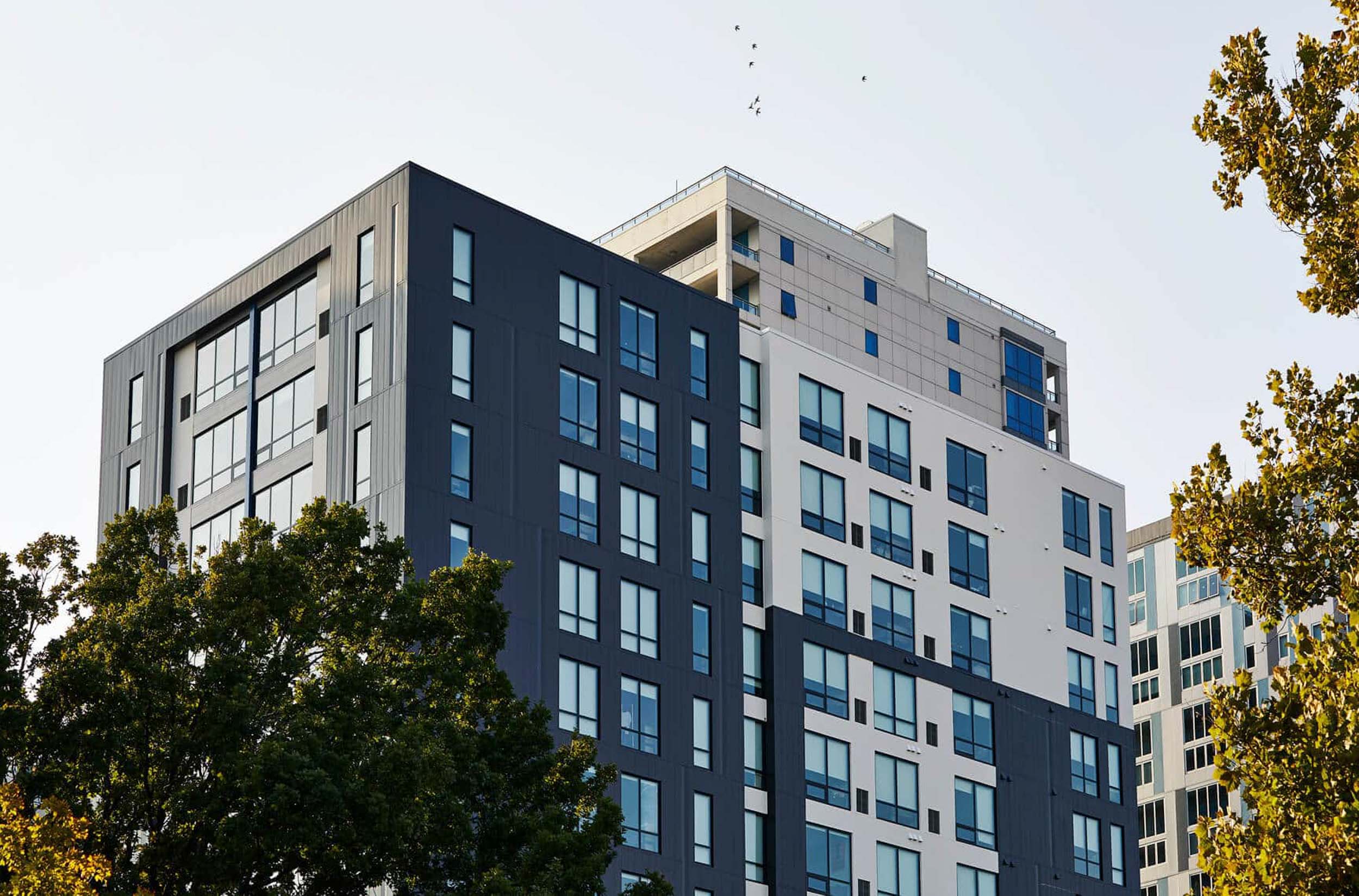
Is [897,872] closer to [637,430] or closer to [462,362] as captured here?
[637,430]

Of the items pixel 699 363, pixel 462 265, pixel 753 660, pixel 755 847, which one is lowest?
pixel 755 847

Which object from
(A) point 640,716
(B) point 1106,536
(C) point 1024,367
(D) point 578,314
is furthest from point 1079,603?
(D) point 578,314

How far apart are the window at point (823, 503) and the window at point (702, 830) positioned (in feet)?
38.8

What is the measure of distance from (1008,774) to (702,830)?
16.6 m

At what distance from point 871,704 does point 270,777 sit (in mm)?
43865

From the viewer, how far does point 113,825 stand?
36438mm

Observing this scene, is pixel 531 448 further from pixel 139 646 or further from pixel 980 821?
pixel 139 646

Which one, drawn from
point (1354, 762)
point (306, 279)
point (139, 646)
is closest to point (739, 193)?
point (306, 279)

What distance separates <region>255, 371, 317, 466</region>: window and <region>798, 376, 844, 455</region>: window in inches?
707

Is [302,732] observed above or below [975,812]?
below

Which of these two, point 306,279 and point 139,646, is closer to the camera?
point 139,646

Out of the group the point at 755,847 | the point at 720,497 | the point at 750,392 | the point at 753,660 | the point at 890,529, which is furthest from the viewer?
the point at 890,529

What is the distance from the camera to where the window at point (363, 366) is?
66875 millimetres

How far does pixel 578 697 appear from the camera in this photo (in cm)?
6612
